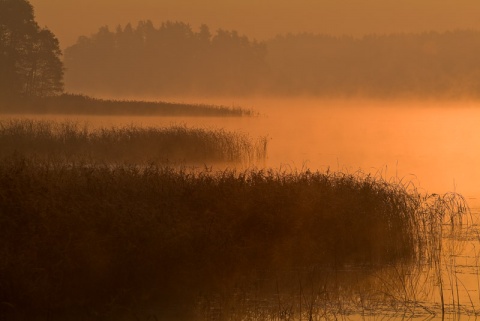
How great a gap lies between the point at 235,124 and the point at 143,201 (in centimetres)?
3792

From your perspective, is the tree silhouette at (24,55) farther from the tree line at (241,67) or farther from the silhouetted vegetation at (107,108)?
the tree line at (241,67)

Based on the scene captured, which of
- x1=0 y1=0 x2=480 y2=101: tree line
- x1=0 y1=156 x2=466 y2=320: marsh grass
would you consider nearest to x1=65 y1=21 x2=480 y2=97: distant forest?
x1=0 y1=0 x2=480 y2=101: tree line

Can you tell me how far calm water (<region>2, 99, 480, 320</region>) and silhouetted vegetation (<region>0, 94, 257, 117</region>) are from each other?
236cm

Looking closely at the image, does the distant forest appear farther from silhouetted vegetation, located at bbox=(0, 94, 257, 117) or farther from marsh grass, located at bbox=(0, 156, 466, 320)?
marsh grass, located at bbox=(0, 156, 466, 320)

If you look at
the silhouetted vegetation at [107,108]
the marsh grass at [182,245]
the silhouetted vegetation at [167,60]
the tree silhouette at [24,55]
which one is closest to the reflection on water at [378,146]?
the silhouetted vegetation at [107,108]

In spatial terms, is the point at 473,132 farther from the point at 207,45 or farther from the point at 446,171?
the point at 207,45

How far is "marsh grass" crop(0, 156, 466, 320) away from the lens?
36.4ft

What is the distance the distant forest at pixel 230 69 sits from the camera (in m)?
134

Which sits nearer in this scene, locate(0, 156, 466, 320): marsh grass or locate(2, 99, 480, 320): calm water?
locate(0, 156, 466, 320): marsh grass

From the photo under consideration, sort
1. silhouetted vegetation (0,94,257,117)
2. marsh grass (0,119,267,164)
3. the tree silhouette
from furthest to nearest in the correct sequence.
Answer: the tree silhouette → silhouetted vegetation (0,94,257,117) → marsh grass (0,119,267,164)

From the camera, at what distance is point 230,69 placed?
140250mm

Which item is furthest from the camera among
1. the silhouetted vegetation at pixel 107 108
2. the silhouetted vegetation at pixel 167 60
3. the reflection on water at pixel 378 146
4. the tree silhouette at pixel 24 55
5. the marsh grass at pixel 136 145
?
the silhouetted vegetation at pixel 167 60

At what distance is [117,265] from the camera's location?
11617 mm

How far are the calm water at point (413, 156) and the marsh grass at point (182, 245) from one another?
0.91 metres
